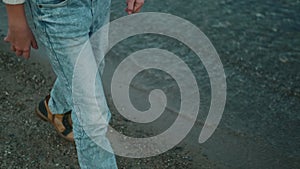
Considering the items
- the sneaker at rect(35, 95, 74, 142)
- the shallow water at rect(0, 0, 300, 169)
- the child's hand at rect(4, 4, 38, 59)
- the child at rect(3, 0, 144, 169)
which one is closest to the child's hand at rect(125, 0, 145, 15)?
the child at rect(3, 0, 144, 169)

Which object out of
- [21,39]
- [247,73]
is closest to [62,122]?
[21,39]

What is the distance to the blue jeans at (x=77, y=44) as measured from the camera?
1.76 meters

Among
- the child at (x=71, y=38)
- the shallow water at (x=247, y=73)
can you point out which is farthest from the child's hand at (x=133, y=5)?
the shallow water at (x=247, y=73)

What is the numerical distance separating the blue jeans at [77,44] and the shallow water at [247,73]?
2.38 ft

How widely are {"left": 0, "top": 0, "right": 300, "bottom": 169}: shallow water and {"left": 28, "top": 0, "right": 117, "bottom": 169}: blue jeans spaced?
28.6 inches

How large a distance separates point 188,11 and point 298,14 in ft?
2.57

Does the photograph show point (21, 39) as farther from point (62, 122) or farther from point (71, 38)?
point (62, 122)

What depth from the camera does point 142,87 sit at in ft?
9.80

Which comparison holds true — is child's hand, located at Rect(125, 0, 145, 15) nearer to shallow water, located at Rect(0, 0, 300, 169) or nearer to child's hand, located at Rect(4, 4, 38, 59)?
child's hand, located at Rect(4, 4, 38, 59)

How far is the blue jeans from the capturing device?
1.76 meters

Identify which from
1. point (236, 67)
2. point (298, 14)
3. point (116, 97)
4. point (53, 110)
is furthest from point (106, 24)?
point (298, 14)

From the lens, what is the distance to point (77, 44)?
1.83 m

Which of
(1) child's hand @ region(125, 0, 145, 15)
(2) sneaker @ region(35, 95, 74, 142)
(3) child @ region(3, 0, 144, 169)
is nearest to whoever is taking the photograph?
(3) child @ region(3, 0, 144, 169)

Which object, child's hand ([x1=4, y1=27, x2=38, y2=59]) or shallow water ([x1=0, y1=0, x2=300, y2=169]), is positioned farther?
shallow water ([x1=0, y1=0, x2=300, y2=169])
